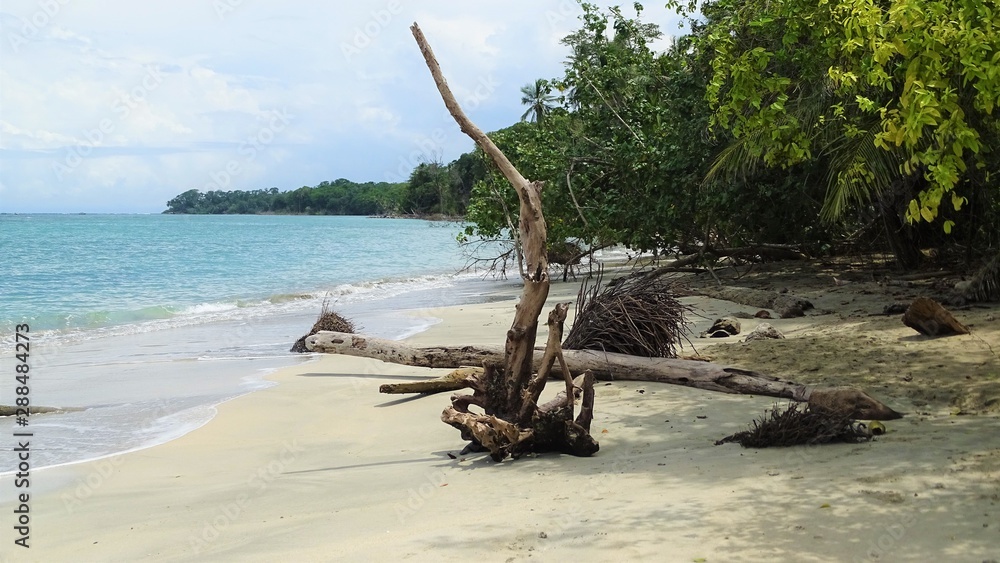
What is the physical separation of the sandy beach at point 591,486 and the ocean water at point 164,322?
1158mm

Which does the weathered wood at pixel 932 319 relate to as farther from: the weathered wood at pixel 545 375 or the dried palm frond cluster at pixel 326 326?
the dried palm frond cluster at pixel 326 326

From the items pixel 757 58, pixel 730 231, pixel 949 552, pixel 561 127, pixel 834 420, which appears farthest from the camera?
pixel 561 127

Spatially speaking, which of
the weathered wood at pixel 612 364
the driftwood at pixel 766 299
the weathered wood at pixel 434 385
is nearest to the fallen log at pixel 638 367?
the weathered wood at pixel 612 364

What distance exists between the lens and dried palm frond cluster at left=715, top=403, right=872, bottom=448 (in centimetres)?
553

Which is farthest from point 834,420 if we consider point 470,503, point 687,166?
point 687,166

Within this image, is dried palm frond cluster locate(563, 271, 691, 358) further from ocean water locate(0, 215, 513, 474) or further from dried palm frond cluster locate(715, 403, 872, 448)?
ocean water locate(0, 215, 513, 474)

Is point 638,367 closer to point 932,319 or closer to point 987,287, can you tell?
point 932,319

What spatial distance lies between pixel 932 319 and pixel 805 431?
13.3ft

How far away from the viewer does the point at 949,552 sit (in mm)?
3572

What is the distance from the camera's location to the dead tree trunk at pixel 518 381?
6070mm

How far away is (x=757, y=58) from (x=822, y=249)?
12791 millimetres

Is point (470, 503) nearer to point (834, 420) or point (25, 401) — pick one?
point (834, 420)

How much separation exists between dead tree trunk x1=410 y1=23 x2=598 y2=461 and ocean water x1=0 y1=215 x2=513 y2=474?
134 inches

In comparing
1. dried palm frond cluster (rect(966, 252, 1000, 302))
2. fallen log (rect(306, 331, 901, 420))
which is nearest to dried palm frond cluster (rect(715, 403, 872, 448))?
fallen log (rect(306, 331, 901, 420))
